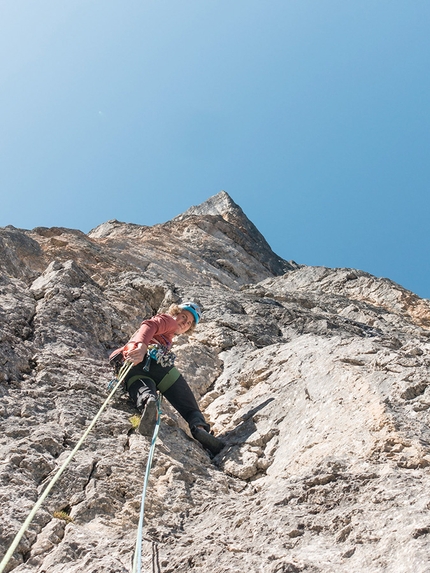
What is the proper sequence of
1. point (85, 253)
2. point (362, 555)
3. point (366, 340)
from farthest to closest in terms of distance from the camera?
point (85, 253) < point (366, 340) < point (362, 555)

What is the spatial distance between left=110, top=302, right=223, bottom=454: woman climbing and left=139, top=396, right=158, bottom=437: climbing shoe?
166 mm

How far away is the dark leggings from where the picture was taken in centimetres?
571

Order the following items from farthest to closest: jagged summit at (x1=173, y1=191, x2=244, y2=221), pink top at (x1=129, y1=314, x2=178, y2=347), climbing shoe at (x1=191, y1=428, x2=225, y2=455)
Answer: jagged summit at (x1=173, y1=191, x2=244, y2=221), pink top at (x1=129, y1=314, x2=178, y2=347), climbing shoe at (x1=191, y1=428, x2=225, y2=455)

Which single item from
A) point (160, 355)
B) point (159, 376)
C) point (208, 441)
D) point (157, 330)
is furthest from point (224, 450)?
point (157, 330)

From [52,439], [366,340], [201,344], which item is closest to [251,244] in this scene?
[201,344]

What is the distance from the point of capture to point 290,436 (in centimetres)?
526

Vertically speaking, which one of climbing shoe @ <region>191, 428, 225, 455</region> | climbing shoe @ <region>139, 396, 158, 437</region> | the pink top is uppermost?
the pink top

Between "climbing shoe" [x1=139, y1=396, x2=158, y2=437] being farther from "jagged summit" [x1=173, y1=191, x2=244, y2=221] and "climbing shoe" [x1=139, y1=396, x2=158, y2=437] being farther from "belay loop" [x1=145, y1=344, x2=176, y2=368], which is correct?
"jagged summit" [x1=173, y1=191, x2=244, y2=221]

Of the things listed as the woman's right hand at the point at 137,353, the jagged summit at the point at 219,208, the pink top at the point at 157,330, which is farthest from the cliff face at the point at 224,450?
the jagged summit at the point at 219,208

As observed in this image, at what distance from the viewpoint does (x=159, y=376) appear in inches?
241

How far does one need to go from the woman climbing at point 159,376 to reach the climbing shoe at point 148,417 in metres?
0.17

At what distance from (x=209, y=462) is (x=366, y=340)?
8.44 feet

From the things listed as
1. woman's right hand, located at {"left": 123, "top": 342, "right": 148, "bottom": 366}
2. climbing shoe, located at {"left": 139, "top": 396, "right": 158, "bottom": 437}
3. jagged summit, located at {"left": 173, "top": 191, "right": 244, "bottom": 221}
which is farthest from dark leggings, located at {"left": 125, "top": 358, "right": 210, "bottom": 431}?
jagged summit, located at {"left": 173, "top": 191, "right": 244, "bottom": 221}

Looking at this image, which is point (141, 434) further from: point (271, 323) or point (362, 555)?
point (271, 323)
